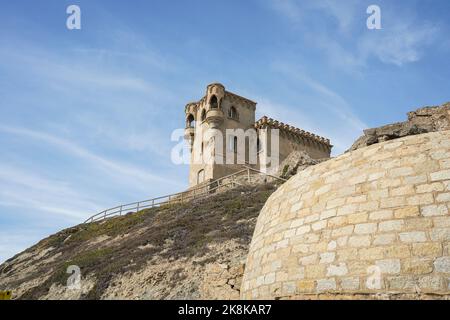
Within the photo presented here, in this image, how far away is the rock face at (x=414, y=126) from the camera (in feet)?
64.7

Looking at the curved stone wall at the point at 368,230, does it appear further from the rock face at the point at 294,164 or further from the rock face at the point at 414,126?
the rock face at the point at 294,164

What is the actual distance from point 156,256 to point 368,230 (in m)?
14.6

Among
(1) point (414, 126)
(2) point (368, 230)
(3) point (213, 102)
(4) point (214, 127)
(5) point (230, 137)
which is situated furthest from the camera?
(3) point (213, 102)

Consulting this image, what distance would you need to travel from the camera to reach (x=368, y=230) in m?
6.35

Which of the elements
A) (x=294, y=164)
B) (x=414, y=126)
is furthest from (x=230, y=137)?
(x=414, y=126)

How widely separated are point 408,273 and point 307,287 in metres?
1.57

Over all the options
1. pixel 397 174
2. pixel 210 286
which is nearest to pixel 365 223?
pixel 397 174

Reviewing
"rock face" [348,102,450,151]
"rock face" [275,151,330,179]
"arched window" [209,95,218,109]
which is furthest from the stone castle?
"rock face" [348,102,450,151]

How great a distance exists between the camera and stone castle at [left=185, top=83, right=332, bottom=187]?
4375 centimetres

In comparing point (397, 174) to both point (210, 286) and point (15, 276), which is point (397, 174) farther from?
point (15, 276)

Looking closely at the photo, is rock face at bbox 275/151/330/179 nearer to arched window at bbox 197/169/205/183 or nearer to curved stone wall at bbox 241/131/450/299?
arched window at bbox 197/169/205/183

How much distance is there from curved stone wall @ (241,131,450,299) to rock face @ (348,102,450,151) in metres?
13.4

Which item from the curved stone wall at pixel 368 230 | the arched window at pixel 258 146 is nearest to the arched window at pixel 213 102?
the arched window at pixel 258 146

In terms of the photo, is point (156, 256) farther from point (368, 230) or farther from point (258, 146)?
point (258, 146)
